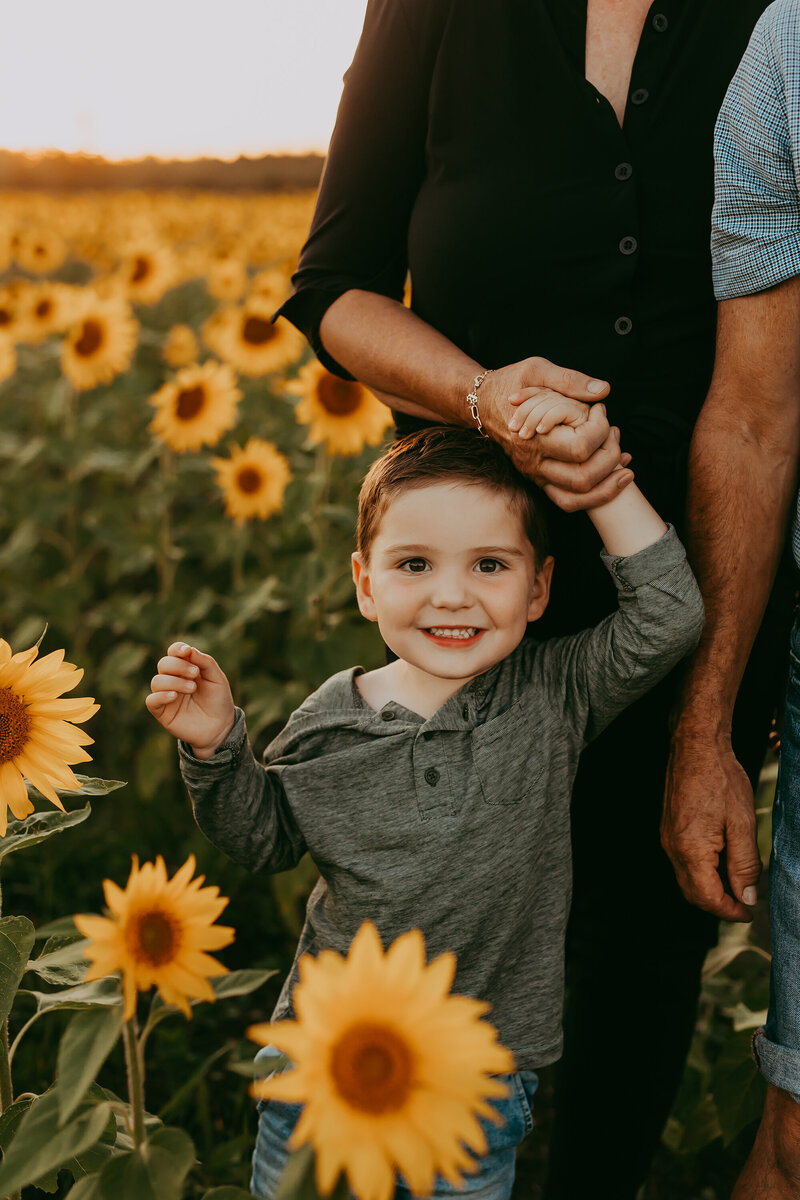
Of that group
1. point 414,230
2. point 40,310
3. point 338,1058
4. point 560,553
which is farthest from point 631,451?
point 40,310

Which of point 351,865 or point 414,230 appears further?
point 414,230

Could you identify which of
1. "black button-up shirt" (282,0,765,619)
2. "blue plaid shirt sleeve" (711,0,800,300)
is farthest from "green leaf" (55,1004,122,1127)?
"blue plaid shirt sleeve" (711,0,800,300)

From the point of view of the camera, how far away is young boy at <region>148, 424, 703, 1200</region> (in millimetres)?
1230

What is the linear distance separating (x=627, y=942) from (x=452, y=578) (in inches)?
25.8

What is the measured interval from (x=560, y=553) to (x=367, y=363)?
352mm

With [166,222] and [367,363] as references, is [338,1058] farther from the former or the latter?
[166,222]

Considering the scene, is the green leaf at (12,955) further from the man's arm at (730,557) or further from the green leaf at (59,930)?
the man's arm at (730,557)

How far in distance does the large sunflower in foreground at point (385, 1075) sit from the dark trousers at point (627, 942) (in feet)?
2.74

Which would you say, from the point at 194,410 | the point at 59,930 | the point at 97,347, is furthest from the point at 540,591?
the point at 97,347

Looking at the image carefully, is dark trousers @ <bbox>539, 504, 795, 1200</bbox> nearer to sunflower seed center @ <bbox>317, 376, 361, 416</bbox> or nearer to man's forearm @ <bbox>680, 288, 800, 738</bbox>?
man's forearm @ <bbox>680, 288, 800, 738</bbox>

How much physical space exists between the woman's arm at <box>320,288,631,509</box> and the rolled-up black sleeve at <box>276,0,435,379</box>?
0.16 feet

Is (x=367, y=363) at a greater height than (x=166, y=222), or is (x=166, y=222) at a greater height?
(x=166, y=222)

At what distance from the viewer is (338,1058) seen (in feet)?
2.19

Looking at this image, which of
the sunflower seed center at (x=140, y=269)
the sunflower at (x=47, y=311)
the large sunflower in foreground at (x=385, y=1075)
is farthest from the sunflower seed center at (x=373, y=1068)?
the sunflower seed center at (x=140, y=269)
